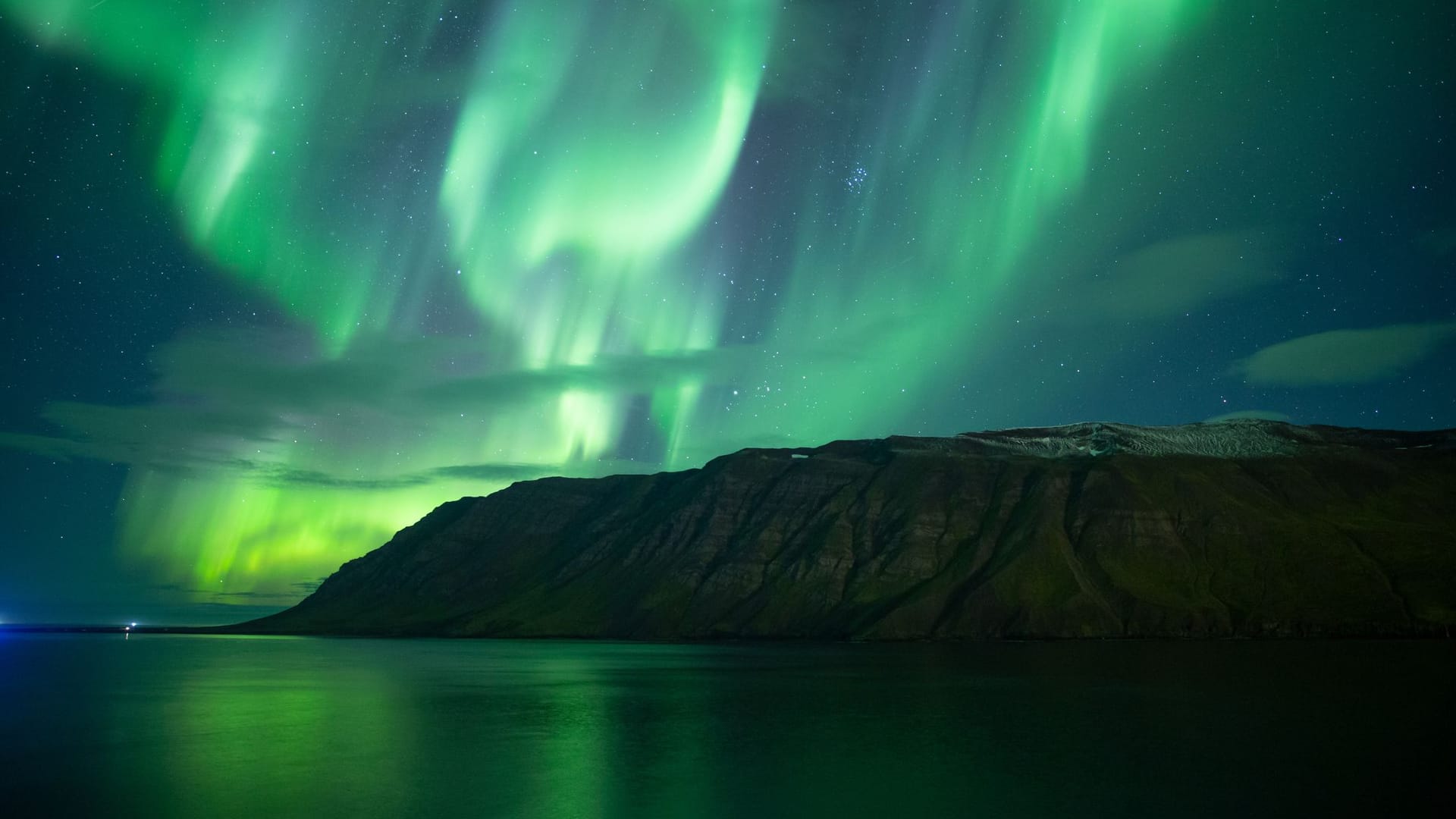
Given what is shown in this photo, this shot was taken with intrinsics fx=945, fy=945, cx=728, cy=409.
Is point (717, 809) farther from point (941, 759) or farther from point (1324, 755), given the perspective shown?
point (1324, 755)

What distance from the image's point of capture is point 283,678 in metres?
136

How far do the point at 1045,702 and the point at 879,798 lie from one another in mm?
46411

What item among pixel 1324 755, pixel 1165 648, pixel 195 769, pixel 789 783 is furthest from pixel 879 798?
pixel 1165 648

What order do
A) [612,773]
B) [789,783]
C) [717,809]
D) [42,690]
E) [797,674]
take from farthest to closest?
[797,674] < [42,690] < [612,773] < [789,783] < [717,809]

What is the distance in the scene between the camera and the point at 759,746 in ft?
206

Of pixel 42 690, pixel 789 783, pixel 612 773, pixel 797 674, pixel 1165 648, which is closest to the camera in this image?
pixel 789 783

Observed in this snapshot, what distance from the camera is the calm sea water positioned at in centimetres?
4547

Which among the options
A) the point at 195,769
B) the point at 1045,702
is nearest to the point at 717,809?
the point at 195,769

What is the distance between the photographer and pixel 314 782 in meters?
51.5

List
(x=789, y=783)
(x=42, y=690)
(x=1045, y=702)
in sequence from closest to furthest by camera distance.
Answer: (x=789, y=783) < (x=1045, y=702) < (x=42, y=690)

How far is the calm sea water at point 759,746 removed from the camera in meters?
45.5

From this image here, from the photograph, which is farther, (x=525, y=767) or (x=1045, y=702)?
(x=1045, y=702)

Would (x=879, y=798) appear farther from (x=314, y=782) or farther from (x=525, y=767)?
(x=314, y=782)

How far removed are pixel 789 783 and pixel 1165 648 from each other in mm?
168623
